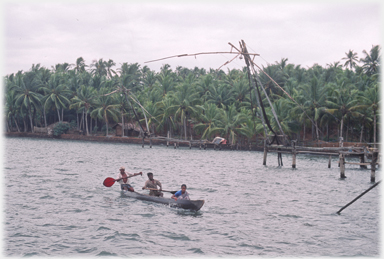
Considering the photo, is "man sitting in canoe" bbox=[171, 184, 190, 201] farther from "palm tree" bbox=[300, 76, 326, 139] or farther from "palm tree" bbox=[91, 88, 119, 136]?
"palm tree" bbox=[91, 88, 119, 136]

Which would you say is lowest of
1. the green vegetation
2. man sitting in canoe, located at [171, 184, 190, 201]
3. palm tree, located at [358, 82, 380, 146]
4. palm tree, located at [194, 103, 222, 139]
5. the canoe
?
the canoe

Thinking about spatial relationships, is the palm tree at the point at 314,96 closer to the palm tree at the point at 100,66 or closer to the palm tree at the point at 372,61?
the palm tree at the point at 372,61

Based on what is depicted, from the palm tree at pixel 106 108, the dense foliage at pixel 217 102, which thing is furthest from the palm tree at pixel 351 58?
the palm tree at pixel 106 108

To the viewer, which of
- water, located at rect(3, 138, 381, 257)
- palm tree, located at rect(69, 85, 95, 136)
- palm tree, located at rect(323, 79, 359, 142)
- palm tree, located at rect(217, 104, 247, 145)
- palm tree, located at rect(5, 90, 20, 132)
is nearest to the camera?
water, located at rect(3, 138, 381, 257)

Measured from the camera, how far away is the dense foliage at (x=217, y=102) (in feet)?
181

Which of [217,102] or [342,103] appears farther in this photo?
[217,102]

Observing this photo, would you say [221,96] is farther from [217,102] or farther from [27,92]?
[27,92]

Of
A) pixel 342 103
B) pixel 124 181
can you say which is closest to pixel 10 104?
pixel 342 103

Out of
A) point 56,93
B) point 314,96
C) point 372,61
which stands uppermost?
point 372,61

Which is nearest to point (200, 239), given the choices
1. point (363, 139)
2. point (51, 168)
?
point (51, 168)

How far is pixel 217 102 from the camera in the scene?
73.0 m

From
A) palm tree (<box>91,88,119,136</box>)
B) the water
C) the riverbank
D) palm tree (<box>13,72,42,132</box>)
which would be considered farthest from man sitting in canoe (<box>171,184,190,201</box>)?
palm tree (<box>13,72,42,132</box>)

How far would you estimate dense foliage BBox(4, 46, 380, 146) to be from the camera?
5525 centimetres

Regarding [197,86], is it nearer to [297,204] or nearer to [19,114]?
[19,114]
